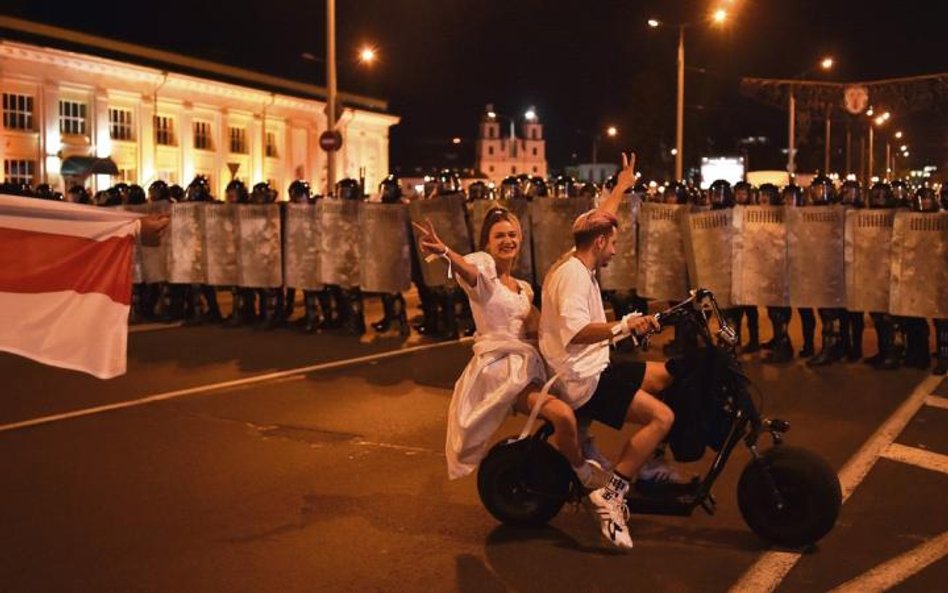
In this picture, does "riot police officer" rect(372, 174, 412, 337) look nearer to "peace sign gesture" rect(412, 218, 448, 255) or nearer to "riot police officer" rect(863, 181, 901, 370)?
"riot police officer" rect(863, 181, 901, 370)

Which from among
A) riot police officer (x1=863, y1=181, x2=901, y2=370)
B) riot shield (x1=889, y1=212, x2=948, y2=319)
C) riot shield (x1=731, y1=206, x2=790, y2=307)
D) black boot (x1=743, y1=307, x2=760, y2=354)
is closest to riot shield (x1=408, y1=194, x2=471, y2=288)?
riot shield (x1=731, y1=206, x2=790, y2=307)

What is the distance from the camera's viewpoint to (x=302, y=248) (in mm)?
15844

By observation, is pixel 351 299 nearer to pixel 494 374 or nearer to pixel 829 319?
pixel 829 319

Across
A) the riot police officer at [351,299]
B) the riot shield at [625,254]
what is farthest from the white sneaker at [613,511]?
the riot police officer at [351,299]

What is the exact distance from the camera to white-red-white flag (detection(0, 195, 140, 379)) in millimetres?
5809

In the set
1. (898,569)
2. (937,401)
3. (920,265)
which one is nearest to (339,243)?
(920,265)

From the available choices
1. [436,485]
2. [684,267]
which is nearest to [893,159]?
[684,267]

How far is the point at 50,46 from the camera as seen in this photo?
139 feet

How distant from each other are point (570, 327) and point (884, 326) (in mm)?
7874

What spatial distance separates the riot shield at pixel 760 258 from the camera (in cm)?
1307

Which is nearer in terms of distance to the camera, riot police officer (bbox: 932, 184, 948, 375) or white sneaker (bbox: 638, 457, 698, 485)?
white sneaker (bbox: 638, 457, 698, 485)

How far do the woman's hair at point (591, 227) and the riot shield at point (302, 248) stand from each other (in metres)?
9.96

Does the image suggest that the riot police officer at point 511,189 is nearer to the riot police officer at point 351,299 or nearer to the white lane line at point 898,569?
the riot police officer at point 351,299

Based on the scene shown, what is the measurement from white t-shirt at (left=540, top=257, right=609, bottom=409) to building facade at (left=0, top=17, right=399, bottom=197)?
33.4 metres
